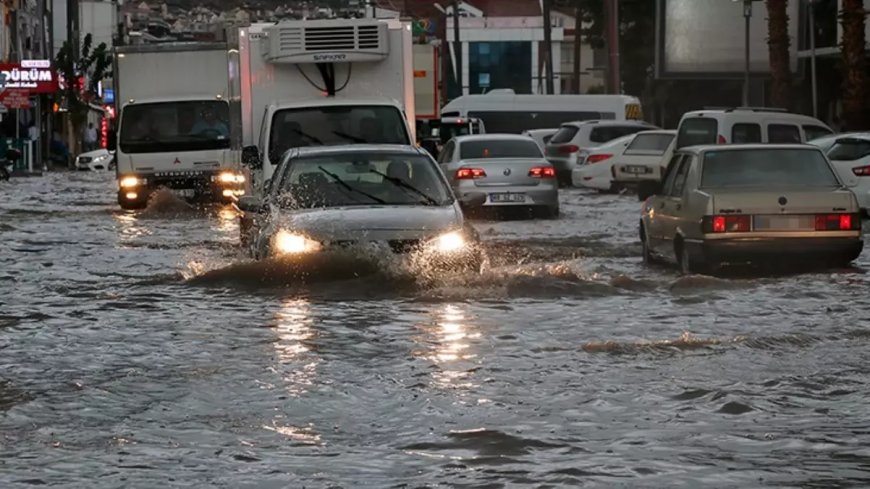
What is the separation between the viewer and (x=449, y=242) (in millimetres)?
16469

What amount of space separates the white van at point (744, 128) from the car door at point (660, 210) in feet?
34.0

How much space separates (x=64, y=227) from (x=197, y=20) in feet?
436

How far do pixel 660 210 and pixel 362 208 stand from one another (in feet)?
13.4

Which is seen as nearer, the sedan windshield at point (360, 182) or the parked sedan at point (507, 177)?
the sedan windshield at point (360, 182)

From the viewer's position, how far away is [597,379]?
37.9ft

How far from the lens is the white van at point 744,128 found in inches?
1216

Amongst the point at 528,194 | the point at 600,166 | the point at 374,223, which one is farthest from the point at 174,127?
the point at 374,223

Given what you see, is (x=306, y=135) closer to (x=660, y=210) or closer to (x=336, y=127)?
(x=336, y=127)

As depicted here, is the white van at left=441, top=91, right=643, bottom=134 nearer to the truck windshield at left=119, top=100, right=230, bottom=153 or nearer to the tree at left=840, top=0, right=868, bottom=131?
the tree at left=840, top=0, right=868, bottom=131

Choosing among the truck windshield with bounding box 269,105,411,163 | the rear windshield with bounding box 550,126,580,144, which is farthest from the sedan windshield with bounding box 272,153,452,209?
the rear windshield with bounding box 550,126,580,144

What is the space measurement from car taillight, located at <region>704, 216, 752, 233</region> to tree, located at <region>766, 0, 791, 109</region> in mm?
29393

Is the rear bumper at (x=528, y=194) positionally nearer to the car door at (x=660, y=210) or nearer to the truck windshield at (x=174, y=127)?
the truck windshield at (x=174, y=127)

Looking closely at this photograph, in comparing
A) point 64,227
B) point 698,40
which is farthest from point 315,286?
point 698,40

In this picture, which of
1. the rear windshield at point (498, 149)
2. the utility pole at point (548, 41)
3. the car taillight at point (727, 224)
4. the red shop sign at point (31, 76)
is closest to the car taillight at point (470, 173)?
the rear windshield at point (498, 149)
